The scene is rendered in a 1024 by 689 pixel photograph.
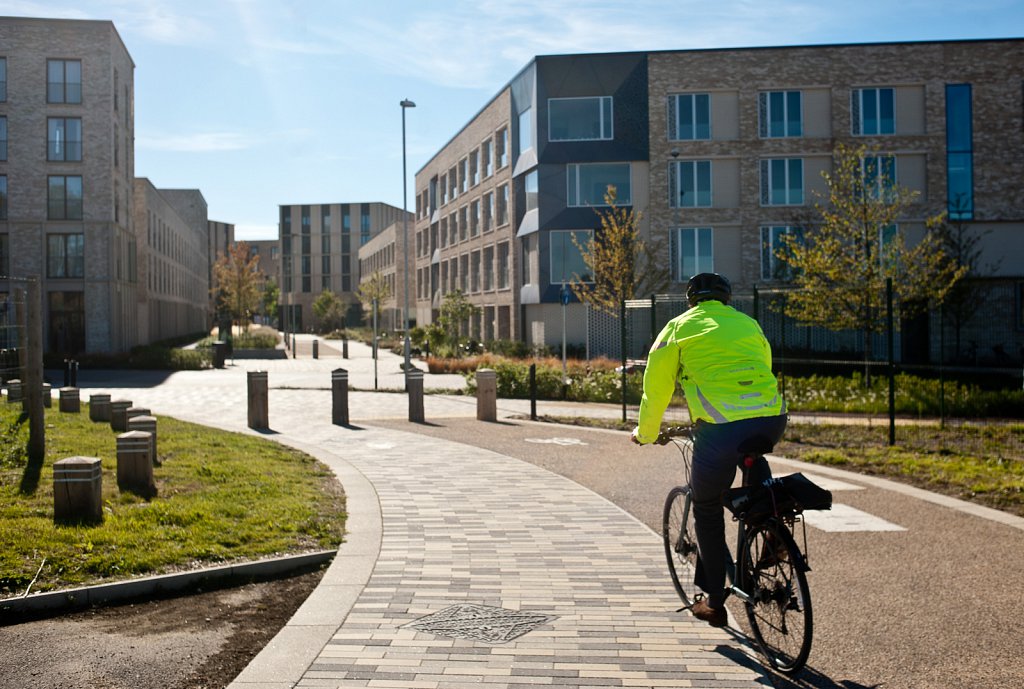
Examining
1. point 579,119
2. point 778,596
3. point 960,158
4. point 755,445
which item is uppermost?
point 579,119

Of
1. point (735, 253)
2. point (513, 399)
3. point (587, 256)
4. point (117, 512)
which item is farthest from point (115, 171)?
point (117, 512)

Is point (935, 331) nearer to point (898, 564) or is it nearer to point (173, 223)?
point (898, 564)

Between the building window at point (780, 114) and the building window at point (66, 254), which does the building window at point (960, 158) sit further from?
the building window at point (66, 254)

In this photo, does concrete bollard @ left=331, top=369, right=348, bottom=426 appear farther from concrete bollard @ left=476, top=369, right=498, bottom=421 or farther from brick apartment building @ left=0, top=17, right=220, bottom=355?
brick apartment building @ left=0, top=17, right=220, bottom=355

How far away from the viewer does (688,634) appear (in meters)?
5.25

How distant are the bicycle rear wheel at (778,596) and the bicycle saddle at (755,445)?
1.08ft

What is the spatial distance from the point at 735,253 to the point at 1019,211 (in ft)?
37.7

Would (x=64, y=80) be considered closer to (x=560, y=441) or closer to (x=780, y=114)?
(x=780, y=114)

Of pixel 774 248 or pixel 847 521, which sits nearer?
pixel 847 521

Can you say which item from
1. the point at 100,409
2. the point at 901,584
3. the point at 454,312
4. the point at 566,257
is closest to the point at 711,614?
the point at 901,584

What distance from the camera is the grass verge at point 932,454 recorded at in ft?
32.6

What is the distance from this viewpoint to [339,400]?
1734cm

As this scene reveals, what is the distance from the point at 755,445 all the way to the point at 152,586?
12.6 feet

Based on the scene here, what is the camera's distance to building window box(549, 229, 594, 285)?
42562mm
